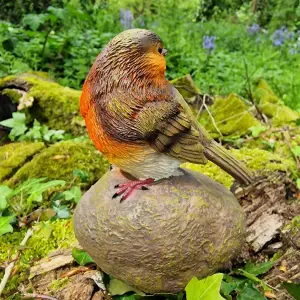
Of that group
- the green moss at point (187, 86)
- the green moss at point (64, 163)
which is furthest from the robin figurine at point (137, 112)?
the green moss at point (187, 86)

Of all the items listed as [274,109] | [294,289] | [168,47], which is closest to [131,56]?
[294,289]

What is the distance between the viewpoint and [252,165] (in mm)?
2637

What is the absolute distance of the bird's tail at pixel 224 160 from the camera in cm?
174

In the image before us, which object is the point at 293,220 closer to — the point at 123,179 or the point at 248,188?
the point at 248,188

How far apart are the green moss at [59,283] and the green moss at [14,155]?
1.01m

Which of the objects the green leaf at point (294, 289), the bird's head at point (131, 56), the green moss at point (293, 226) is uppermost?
the bird's head at point (131, 56)

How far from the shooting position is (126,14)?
6094 millimetres

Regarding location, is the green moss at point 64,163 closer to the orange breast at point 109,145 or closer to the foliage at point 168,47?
the orange breast at point 109,145

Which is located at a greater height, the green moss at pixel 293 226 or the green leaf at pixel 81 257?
the green moss at pixel 293 226

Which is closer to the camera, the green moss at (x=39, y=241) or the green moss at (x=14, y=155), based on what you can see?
the green moss at (x=39, y=241)

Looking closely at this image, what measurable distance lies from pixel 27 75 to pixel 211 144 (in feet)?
9.02

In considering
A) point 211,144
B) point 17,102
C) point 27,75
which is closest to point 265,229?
point 211,144

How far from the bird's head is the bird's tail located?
438 millimetres

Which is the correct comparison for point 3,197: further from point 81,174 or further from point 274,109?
point 274,109
